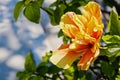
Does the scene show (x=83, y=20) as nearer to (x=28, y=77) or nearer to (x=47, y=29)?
(x=28, y=77)

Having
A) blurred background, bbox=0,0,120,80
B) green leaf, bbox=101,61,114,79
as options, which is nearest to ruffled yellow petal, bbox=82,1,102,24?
green leaf, bbox=101,61,114,79

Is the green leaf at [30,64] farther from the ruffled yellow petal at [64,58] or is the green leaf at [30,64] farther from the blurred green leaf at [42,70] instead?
the ruffled yellow petal at [64,58]

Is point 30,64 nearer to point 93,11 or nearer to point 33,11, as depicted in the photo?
point 33,11

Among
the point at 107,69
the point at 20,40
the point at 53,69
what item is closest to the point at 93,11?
the point at 107,69

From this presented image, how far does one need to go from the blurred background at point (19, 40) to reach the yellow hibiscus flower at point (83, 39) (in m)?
1.35

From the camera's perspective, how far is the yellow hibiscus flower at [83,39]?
439mm

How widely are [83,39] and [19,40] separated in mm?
1545

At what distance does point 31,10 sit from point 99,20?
0.39m

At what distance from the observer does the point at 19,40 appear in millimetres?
1965

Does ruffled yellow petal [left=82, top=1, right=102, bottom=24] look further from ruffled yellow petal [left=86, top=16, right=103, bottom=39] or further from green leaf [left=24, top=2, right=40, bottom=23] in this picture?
green leaf [left=24, top=2, right=40, bottom=23]

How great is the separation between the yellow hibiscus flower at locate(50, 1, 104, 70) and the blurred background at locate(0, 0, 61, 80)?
1.35m

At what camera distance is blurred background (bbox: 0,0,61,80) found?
1831 millimetres

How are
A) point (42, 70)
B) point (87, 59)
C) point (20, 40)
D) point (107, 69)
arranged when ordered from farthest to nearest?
point (20, 40) < point (42, 70) < point (107, 69) < point (87, 59)

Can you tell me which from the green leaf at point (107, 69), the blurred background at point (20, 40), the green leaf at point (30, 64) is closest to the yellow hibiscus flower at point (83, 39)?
the green leaf at point (107, 69)
